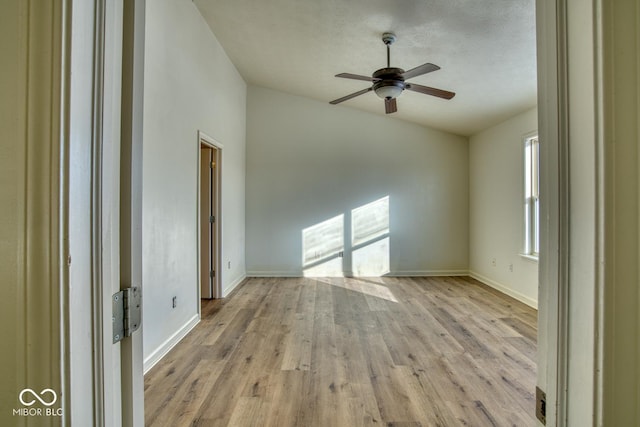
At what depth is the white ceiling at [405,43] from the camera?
251 cm

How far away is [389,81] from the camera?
278cm

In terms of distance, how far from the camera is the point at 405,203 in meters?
5.52

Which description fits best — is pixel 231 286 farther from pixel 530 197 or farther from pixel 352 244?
pixel 530 197

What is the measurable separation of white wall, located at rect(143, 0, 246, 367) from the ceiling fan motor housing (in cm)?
186

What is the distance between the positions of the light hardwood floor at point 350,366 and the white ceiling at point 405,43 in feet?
8.68

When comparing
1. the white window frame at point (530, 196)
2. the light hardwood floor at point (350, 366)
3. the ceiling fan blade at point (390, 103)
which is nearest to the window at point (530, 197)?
the white window frame at point (530, 196)

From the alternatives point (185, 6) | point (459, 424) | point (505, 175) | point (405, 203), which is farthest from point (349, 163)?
point (459, 424)

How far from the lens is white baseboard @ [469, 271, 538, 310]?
395 centimetres

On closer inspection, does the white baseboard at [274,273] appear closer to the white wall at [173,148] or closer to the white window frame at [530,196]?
the white wall at [173,148]

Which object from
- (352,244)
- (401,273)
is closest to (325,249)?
(352,244)

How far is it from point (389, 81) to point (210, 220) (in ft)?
9.25

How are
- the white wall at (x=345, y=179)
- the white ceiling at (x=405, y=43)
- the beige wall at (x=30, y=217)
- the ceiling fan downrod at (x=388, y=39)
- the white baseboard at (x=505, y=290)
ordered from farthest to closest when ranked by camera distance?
the white wall at (x=345, y=179) < the white baseboard at (x=505, y=290) < the ceiling fan downrod at (x=388, y=39) < the white ceiling at (x=405, y=43) < the beige wall at (x=30, y=217)

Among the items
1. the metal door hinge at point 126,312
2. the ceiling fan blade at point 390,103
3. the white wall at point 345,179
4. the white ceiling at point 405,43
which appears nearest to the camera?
the metal door hinge at point 126,312

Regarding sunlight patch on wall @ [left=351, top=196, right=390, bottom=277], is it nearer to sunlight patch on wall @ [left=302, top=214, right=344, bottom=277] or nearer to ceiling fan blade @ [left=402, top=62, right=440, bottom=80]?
sunlight patch on wall @ [left=302, top=214, right=344, bottom=277]
